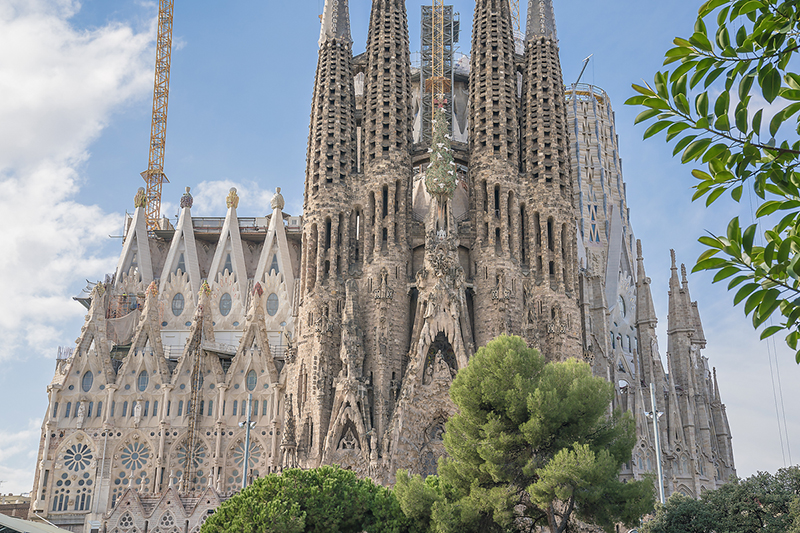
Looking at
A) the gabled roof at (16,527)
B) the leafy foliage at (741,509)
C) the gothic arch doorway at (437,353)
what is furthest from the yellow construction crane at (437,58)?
the gabled roof at (16,527)

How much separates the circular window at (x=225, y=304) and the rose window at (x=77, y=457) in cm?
1026

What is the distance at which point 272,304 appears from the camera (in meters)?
44.2

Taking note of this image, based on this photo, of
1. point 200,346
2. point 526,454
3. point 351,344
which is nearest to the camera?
point 526,454

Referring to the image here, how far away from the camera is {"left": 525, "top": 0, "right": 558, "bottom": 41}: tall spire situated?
4012 centimetres

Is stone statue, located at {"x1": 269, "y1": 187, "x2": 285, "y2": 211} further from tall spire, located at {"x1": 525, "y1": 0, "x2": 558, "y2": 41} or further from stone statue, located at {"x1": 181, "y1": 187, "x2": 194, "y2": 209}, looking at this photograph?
tall spire, located at {"x1": 525, "y1": 0, "x2": 558, "y2": 41}

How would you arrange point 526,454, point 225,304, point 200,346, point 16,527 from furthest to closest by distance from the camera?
1. point 225,304
2. point 200,346
3. point 526,454
4. point 16,527

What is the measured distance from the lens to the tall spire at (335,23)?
3981 centimetres

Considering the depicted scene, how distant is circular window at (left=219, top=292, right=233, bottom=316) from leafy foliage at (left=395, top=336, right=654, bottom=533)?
945 inches

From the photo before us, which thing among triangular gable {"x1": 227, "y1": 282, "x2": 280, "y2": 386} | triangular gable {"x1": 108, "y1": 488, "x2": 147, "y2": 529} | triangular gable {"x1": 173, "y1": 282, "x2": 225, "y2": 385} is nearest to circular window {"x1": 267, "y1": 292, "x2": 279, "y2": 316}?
triangular gable {"x1": 227, "y1": 282, "x2": 280, "y2": 386}

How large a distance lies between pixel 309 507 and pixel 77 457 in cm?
2194

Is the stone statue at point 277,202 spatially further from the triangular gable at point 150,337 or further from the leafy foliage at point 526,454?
the leafy foliage at point 526,454

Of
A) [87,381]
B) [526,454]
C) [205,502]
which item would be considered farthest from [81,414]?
[526,454]

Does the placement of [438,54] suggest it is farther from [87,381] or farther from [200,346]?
[87,381]

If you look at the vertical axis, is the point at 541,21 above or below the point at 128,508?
above
